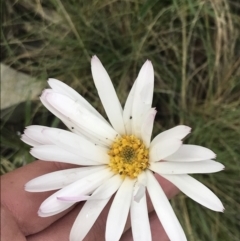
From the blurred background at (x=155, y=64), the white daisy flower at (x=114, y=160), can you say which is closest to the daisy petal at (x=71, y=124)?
the white daisy flower at (x=114, y=160)

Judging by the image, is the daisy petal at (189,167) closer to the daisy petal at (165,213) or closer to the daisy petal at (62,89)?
the daisy petal at (165,213)

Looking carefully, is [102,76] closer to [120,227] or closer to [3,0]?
[120,227]

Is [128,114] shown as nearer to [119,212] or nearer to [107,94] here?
[107,94]

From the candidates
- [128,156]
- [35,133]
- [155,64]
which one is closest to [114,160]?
[128,156]

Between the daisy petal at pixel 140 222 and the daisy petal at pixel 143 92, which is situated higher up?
the daisy petal at pixel 143 92

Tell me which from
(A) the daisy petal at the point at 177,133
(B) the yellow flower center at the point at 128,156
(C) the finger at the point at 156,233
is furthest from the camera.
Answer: (C) the finger at the point at 156,233
